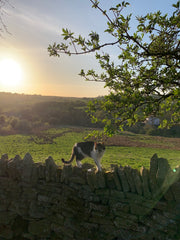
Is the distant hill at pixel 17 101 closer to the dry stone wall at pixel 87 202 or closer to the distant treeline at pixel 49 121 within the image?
the distant treeline at pixel 49 121

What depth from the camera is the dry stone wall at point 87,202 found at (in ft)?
14.2

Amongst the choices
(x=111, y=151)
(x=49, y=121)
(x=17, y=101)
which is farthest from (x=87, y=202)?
(x=17, y=101)

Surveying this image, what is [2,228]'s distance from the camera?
595cm

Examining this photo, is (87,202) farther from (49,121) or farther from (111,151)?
(49,121)

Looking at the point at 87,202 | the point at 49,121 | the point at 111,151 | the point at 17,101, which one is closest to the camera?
the point at 87,202

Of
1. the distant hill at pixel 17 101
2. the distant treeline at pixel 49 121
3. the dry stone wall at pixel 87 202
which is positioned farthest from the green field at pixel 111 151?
the distant hill at pixel 17 101

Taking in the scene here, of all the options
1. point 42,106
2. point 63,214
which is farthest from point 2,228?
point 42,106

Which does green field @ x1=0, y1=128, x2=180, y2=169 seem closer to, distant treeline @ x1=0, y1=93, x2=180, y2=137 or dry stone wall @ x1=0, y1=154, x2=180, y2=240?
dry stone wall @ x1=0, y1=154, x2=180, y2=240

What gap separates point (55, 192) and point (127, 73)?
4.26 metres

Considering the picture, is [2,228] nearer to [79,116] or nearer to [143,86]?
[143,86]

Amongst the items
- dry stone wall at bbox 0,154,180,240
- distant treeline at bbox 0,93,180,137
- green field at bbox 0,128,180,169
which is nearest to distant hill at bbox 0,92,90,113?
distant treeline at bbox 0,93,180,137

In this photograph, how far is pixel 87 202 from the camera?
16.4 ft

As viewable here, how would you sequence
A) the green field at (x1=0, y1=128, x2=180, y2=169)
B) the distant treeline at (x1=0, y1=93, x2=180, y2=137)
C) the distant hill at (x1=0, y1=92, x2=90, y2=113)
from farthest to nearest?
the distant hill at (x1=0, y1=92, x2=90, y2=113), the distant treeline at (x1=0, y1=93, x2=180, y2=137), the green field at (x1=0, y1=128, x2=180, y2=169)

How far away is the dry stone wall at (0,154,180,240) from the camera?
432 centimetres
